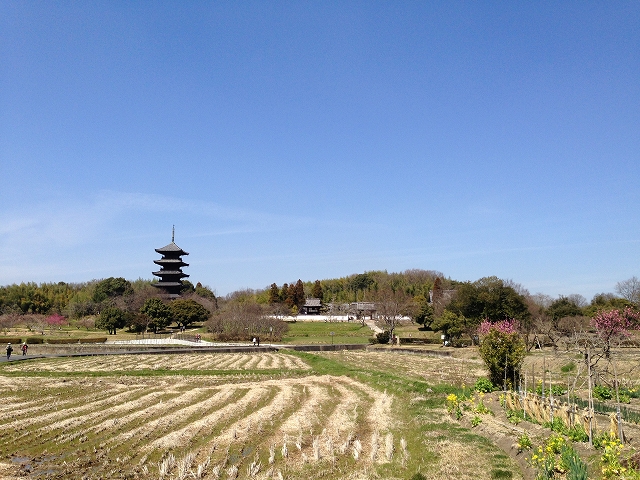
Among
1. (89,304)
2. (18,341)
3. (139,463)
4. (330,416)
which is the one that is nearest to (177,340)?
(18,341)

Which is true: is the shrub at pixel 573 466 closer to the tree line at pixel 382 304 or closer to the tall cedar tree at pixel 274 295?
the tree line at pixel 382 304

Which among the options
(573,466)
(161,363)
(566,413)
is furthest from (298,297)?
(573,466)

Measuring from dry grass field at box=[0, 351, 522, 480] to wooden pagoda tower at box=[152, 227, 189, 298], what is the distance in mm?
58731

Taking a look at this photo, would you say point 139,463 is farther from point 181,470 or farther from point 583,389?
point 583,389

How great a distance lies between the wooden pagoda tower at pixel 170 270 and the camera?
81.8 meters

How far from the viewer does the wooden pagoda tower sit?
8181 cm

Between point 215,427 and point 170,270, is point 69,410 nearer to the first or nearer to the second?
point 215,427

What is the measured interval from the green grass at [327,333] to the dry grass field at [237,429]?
1205 inches

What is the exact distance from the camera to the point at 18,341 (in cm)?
4688

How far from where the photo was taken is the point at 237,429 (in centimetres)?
1253

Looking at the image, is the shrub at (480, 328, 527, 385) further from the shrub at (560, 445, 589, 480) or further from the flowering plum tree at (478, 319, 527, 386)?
the shrub at (560, 445, 589, 480)

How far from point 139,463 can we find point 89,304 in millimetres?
78052

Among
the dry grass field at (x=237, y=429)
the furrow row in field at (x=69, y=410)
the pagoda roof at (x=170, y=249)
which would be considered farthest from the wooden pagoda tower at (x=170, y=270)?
the furrow row in field at (x=69, y=410)

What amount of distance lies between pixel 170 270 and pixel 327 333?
3299 centimetres
